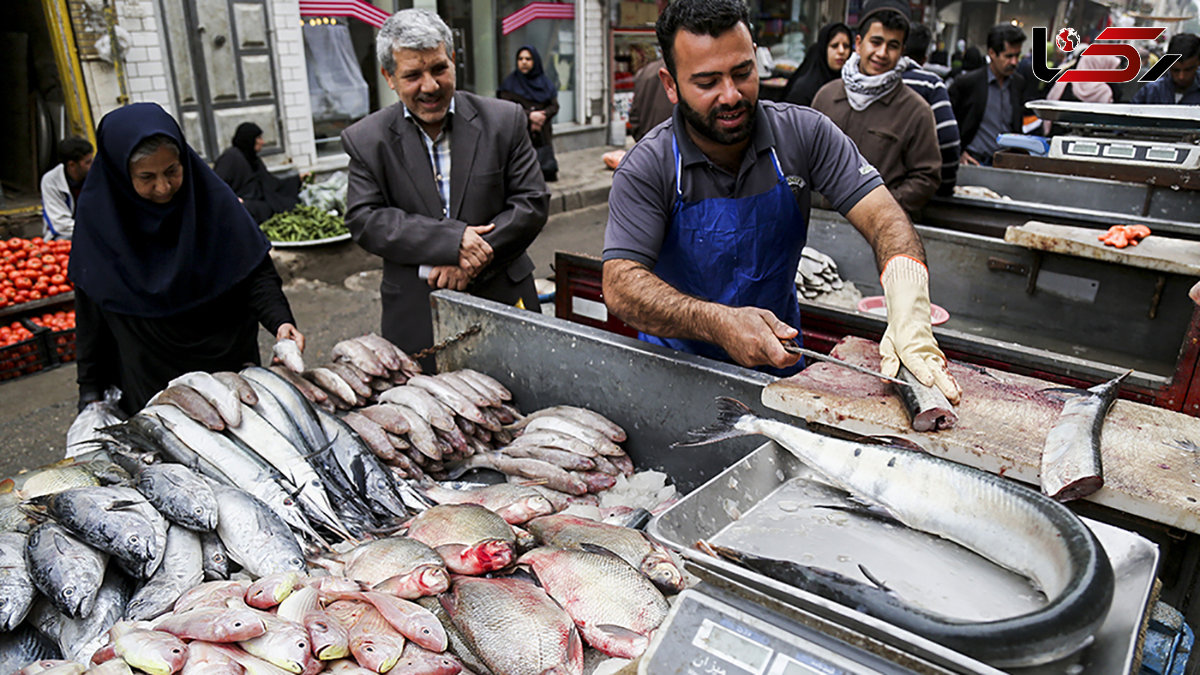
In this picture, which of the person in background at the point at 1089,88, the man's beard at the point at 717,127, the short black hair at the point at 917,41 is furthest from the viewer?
the person in background at the point at 1089,88

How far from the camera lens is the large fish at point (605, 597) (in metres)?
1.72

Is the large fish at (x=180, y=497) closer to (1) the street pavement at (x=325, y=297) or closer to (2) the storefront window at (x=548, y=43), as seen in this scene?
(1) the street pavement at (x=325, y=297)

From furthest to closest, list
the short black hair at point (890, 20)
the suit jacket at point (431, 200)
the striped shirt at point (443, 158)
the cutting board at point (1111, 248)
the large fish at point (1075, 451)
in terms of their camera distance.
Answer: the short black hair at point (890, 20)
the cutting board at point (1111, 248)
the striped shirt at point (443, 158)
the suit jacket at point (431, 200)
the large fish at point (1075, 451)

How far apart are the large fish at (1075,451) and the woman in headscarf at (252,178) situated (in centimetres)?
834

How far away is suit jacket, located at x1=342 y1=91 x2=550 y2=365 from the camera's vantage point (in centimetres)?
350

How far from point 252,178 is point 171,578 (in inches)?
301

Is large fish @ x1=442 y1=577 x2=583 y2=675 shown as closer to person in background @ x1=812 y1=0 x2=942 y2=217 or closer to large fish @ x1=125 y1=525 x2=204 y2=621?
large fish @ x1=125 y1=525 x2=204 y2=621

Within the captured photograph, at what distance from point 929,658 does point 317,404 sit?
228 cm

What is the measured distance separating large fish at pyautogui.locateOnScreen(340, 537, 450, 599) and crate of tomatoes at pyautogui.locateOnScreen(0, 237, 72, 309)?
5.49 metres

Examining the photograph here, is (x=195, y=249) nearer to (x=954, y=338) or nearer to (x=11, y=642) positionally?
(x=11, y=642)

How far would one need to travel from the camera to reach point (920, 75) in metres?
5.36

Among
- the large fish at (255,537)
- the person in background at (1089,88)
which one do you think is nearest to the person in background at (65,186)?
the large fish at (255,537)

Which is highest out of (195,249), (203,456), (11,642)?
(195,249)

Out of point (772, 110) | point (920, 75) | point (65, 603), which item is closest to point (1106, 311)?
point (920, 75)
